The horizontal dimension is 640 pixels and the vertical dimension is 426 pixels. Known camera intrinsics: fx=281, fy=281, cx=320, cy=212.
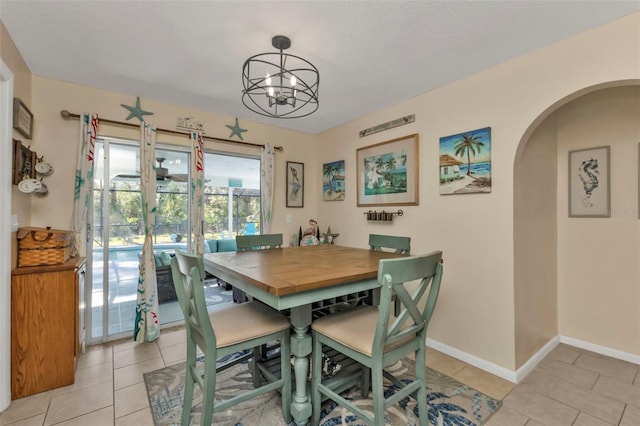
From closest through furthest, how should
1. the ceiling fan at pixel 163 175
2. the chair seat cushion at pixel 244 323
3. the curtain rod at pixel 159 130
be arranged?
1. the chair seat cushion at pixel 244 323
2. the curtain rod at pixel 159 130
3. the ceiling fan at pixel 163 175

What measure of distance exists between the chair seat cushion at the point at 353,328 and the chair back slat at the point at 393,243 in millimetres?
810

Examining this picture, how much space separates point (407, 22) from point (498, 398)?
2558mm

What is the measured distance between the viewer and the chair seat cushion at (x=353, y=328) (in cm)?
142

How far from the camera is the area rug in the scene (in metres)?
1.68

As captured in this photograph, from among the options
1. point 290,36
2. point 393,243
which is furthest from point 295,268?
point 290,36

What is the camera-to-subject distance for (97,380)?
212cm

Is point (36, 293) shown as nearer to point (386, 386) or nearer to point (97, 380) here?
point (97, 380)

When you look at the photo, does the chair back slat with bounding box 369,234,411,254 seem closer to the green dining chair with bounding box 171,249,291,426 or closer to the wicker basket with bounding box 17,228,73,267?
the green dining chair with bounding box 171,249,291,426

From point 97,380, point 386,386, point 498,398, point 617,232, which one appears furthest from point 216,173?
point 617,232

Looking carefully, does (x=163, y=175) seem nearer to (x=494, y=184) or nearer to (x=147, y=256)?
(x=147, y=256)

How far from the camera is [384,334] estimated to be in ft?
4.29

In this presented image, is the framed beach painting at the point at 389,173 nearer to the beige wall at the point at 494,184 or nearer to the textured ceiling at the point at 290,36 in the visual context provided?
the beige wall at the point at 494,184

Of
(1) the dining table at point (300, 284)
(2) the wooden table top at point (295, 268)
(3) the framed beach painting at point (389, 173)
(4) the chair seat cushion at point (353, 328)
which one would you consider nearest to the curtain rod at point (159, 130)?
(3) the framed beach painting at point (389, 173)

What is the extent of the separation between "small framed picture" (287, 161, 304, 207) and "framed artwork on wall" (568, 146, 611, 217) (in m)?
3.01
